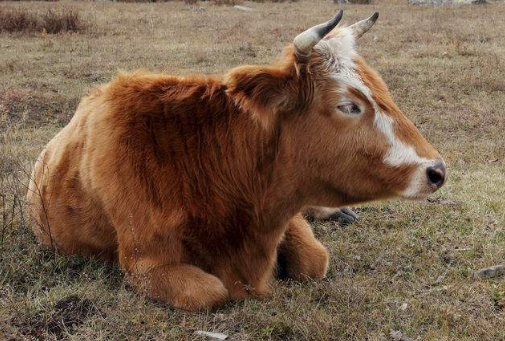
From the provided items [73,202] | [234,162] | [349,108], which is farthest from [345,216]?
[73,202]

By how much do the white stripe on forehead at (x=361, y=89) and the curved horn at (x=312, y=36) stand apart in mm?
267

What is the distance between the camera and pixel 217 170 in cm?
415

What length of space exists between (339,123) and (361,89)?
242 millimetres

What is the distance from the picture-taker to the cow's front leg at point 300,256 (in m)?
4.71

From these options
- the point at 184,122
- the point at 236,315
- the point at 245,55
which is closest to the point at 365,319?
the point at 236,315

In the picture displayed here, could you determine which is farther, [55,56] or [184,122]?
[55,56]

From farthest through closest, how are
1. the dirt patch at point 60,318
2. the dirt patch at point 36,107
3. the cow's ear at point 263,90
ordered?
1. the dirt patch at point 36,107
2. the cow's ear at point 263,90
3. the dirt patch at point 60,318

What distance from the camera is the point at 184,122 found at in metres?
4.18

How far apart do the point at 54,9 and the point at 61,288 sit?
21620mm

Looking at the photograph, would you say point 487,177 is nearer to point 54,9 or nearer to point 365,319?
point 365,319

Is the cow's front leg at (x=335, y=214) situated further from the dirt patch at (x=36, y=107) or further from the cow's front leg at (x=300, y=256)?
the dirt patch at (x=36, y=107)

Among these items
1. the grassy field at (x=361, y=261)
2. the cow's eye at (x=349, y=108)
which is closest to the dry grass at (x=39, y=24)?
the grassy field at (x=361, y=261)

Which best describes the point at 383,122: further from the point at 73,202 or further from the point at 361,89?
the point at 73,202

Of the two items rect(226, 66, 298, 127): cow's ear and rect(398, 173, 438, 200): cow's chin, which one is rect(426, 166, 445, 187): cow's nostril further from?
rect(226, 66, 298, 127): cow's ear
